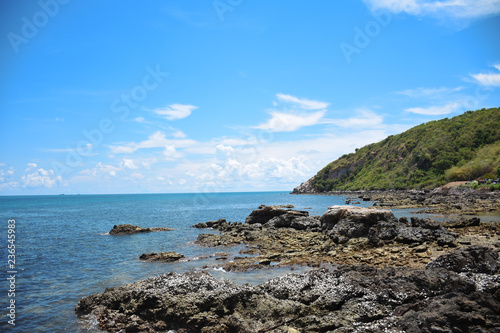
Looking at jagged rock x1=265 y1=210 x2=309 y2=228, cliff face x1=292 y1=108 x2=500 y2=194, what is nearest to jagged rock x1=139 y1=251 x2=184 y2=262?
jagged rock x1=265 y1=210 x2=309 y2=228

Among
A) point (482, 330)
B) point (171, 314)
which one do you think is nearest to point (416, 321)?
point (482, 330)

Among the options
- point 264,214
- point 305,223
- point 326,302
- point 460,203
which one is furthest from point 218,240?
point 460,203

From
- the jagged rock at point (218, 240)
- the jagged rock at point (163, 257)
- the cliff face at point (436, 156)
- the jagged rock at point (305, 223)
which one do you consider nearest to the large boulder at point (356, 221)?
the jagged rock at point (305, 223)

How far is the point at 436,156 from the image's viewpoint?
110 meters

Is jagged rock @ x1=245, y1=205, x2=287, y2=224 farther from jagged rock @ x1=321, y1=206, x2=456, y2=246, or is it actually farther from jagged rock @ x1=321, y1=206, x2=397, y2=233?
jagged rock @ x1=321, y1=206, x2=397, y2=233

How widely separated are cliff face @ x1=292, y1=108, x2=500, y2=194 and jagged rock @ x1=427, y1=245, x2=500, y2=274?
84.4m

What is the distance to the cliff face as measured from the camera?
91325 mm

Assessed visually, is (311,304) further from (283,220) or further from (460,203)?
(460,203)

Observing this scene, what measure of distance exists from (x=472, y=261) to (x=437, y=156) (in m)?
115

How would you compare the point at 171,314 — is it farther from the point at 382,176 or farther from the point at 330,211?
the point at 382,176

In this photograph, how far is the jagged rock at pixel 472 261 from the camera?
11508 mm

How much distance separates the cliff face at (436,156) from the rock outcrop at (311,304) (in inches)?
3468

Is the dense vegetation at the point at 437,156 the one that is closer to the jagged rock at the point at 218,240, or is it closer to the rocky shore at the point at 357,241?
the rocky shore at the point at 357,241

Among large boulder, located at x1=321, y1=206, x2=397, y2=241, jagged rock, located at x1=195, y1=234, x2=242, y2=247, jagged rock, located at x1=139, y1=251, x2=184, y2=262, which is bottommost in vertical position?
jagged rock, located at x1=195, y1=234, x2=242, y2=247
